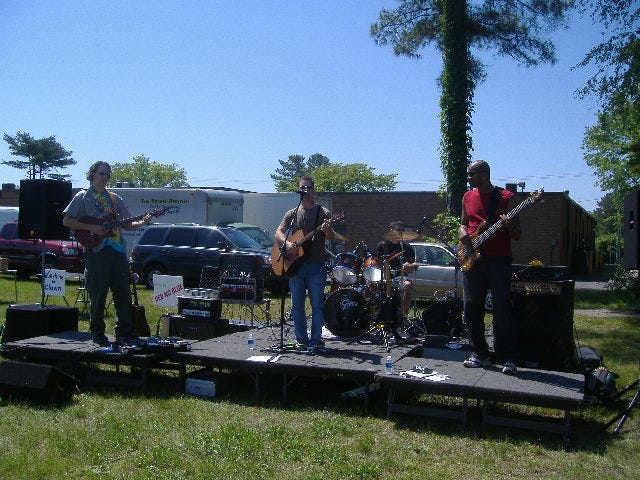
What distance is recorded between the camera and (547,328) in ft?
21.7

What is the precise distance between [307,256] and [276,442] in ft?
7.35

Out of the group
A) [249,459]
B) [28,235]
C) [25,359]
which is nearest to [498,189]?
[249,459]

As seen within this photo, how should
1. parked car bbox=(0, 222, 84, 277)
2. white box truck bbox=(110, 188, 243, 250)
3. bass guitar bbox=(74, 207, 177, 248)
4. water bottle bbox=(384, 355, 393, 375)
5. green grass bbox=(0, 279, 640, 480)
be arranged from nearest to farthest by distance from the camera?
green grass bbox=(0, 279, 640, 480) < water bottle bbox=(384, 355, 393, 375) < bass guitar bbox=(74, 207, 177, 248) < white box truck bbox=(110, 188, 243, 250) < parked car bbox=(0, 222, 84, 277)

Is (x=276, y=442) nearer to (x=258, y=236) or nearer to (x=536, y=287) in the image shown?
(x=536, y=287)

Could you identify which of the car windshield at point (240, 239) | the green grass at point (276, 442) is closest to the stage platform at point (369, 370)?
the green grass at point (276, 442)

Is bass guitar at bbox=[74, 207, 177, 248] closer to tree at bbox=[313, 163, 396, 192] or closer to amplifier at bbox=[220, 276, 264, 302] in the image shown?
amplifier at bbox=[220, 276, 264, 302]

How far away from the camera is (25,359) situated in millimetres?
7246

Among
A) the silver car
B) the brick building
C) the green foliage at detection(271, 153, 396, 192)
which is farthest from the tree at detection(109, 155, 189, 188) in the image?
the silver car

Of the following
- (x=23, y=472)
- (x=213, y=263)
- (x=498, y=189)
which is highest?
(x=498, y=189)

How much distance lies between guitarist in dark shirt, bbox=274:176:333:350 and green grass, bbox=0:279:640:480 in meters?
0.76

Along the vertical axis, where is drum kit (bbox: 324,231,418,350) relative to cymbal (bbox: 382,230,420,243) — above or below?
below

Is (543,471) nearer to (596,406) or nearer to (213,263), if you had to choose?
(596,406)

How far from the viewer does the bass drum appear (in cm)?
771

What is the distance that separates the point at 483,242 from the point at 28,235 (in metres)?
6.10
